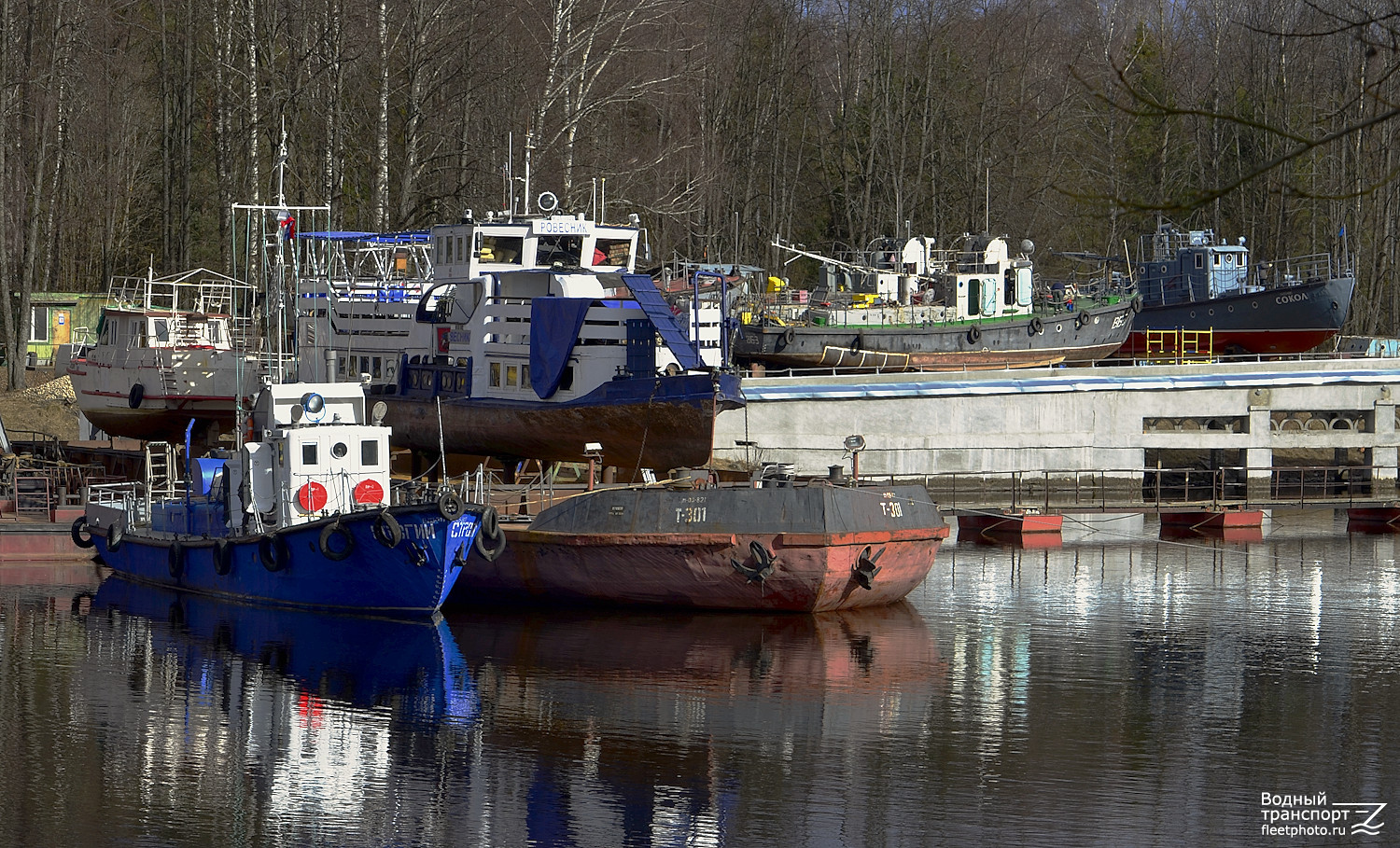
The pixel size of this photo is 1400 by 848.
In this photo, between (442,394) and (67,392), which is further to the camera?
(67,392)

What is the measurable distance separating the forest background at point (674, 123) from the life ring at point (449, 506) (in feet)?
74.9

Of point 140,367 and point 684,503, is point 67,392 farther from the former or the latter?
point 684,503

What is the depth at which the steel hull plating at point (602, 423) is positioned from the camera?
101 feet

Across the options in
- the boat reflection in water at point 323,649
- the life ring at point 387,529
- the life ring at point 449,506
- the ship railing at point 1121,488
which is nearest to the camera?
the boat reflection in water at point 323,649

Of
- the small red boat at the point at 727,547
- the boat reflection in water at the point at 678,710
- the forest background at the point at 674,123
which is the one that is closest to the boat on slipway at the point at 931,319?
the forest background at the point at 674,123

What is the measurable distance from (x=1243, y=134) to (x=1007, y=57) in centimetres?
1316

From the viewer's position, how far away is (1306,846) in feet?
47.7

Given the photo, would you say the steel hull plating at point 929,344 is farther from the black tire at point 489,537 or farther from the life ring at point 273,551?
the life ring at point 273,551

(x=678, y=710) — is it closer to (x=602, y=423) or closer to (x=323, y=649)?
(x=323, y=649)

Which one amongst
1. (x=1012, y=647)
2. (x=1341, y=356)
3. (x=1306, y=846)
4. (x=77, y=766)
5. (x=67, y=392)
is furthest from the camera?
(x=67, y=392)

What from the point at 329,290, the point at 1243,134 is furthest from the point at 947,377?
the point at 1243,134

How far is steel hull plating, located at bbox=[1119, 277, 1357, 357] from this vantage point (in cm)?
5025

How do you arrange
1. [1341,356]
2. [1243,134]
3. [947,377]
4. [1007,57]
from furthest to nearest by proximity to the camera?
1. [1007,57]
2. [1243,134]
3. [1341,356]
4. [947,377]

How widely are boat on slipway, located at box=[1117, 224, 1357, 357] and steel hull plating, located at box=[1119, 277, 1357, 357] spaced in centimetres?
3
